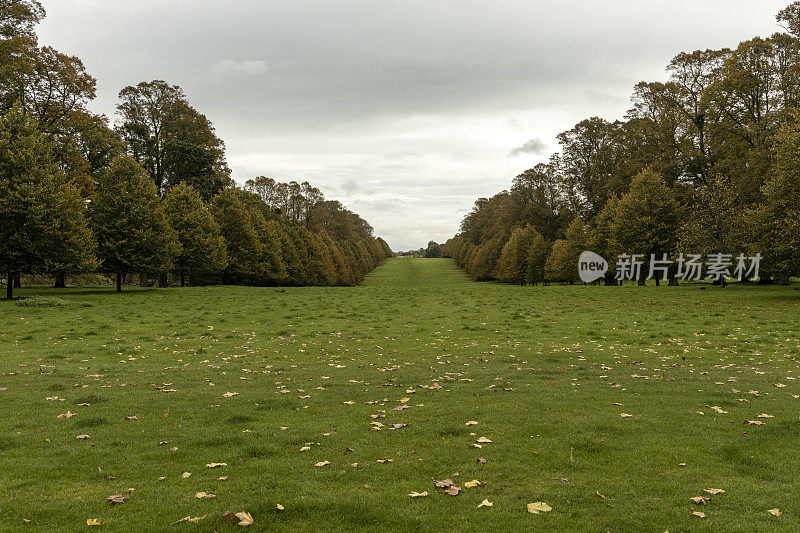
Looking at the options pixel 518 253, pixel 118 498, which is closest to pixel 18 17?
pixel 118 498

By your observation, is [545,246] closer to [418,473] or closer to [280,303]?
[280,303]

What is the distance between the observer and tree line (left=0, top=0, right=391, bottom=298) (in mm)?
31016

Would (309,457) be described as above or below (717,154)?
below

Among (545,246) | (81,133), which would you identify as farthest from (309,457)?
(545,246)

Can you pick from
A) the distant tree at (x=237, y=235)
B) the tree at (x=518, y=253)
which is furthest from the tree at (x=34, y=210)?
the tree at (x=518, y=253)

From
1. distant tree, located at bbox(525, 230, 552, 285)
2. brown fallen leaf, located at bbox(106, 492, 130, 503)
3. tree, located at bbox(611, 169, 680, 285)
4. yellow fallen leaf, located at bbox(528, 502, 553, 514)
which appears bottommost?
brown fallen leaf, located at bbox(106, 492, 130, 503)

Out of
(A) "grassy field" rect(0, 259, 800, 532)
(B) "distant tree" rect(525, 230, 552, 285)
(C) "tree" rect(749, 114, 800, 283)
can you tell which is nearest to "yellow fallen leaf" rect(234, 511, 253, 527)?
(A) "grassy field" rect(0, 259, 800, 532)

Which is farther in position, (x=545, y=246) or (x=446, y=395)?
(x=545, y=246)

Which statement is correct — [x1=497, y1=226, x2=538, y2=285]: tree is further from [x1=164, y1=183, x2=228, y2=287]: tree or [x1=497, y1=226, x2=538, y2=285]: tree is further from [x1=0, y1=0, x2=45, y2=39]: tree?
[x1=0, y1=0, x2=45, y2=39]: tree

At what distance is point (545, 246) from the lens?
6638cm

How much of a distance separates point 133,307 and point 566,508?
31.0 metres

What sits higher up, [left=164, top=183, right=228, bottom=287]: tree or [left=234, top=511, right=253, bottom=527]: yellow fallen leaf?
[left=164, top=183, right=228, bottom=287]: tree

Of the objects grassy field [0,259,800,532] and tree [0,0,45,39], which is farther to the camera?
tree [0,0,45,39]

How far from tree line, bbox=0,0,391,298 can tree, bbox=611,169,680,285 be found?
41195 millimetres
